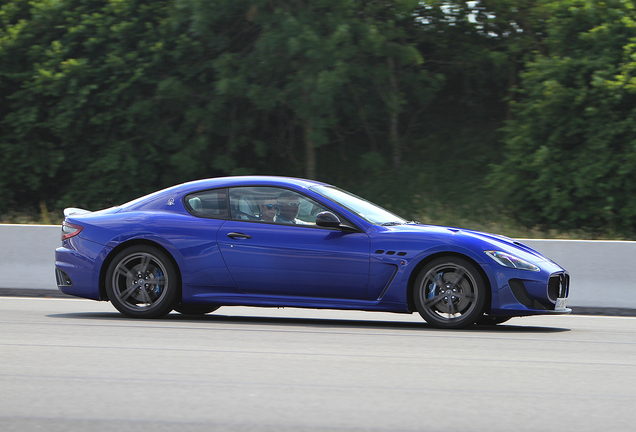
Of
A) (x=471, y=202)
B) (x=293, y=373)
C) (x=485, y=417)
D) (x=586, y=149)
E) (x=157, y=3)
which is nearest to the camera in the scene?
(x=485, y=417)

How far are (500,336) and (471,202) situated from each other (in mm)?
12482

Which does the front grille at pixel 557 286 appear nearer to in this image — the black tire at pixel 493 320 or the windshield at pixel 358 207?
the black tire at pixel 493 320

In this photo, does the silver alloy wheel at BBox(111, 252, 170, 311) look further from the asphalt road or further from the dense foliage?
the dense foliage

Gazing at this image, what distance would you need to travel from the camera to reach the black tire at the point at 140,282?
834 cm

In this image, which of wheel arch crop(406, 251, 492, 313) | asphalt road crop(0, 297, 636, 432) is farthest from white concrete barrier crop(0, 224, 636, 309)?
wheel arch crop(406, 251, 492, 313)

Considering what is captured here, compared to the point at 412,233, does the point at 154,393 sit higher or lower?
lower

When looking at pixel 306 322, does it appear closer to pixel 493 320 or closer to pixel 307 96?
pixel 493 320

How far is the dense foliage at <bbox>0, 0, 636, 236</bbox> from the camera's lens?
1856 cm

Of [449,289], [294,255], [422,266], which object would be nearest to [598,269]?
[449,289]

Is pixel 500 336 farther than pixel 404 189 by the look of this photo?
No

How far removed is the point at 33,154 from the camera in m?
21.9

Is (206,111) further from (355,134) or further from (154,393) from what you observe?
(154,393)

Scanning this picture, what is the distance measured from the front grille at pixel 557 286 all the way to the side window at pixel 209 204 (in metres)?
3.16

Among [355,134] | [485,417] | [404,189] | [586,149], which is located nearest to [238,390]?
[485,417]
